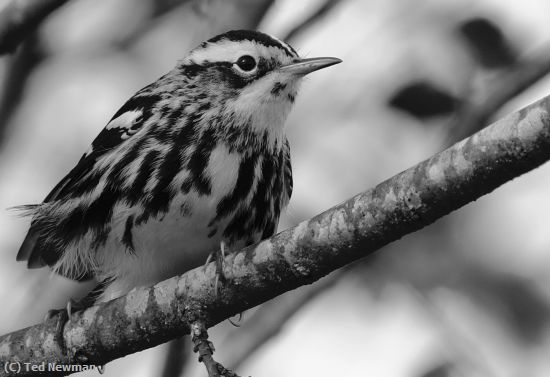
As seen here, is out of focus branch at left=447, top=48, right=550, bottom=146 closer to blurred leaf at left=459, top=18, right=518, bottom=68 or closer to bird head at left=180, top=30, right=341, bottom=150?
blurred leaf at left=459, top=18, right=518, bottom=68

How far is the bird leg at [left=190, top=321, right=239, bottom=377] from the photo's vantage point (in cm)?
416

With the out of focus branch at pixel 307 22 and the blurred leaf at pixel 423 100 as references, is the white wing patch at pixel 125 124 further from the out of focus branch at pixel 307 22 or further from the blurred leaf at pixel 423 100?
the blurred leaf at pixel 423 100

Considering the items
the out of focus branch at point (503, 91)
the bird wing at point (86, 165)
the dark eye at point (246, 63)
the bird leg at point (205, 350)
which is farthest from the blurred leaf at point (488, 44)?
the bird leg at point (205, 350)

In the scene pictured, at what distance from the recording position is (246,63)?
6.30 metres

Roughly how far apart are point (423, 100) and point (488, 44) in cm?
63

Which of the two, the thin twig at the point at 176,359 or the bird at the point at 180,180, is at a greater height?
the bird at the point at 180,180

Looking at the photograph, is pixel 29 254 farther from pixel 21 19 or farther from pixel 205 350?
pixel 205 350

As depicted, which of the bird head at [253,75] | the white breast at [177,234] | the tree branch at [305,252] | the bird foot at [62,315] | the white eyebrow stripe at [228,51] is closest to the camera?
the tree branch at [305,252]

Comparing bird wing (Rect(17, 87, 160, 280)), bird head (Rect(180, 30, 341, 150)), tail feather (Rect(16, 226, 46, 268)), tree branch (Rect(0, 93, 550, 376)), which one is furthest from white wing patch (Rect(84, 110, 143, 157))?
tree branch (Rect(0, 93, 550, 376))

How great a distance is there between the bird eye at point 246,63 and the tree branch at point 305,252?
1911 millimetres

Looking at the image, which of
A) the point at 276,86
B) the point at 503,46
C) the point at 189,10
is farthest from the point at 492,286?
the point at 189,10

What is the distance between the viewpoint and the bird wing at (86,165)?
19.7ft

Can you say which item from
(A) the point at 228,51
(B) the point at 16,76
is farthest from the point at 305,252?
(B) the point at 16,76

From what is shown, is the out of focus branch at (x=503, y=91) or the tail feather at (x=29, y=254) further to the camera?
the tail feather at (x=29, y=254)
